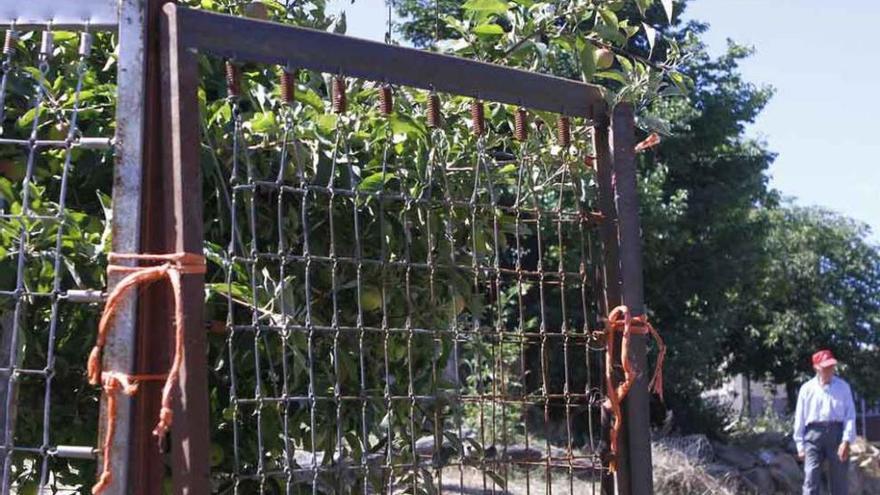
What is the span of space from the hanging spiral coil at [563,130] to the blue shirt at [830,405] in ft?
27.0

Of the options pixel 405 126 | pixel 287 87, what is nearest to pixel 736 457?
pixel 405 126

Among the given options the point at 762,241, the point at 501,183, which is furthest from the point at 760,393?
the point at 501,183

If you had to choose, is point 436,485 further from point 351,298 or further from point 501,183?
point 501,183

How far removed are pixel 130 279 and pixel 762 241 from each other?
1717 cm

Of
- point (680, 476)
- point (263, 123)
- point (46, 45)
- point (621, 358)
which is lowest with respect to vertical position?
point (680, 476)

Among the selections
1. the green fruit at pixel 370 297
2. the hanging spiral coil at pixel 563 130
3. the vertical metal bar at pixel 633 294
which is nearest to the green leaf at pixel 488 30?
the hanging spiral coil at pixel 563 130

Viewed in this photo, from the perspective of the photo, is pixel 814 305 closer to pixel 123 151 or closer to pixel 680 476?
pixel 680 476

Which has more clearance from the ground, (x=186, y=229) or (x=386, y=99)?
(x=386, y=99)

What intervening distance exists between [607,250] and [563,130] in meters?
0.34

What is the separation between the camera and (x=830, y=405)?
10727mm

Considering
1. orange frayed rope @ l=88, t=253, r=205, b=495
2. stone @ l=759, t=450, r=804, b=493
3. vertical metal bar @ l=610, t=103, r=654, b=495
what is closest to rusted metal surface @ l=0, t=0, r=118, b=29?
orange frayed rope @ l=88, t=253, r=205, b=495

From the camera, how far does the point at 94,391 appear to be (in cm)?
268

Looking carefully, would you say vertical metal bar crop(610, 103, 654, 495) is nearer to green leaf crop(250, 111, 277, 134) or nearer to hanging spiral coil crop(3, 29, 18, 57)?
green leaf crop(250, 111, 277, 134)

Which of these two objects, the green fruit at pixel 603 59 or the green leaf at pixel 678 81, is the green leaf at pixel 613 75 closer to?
the green fruit at pixel 603 59
